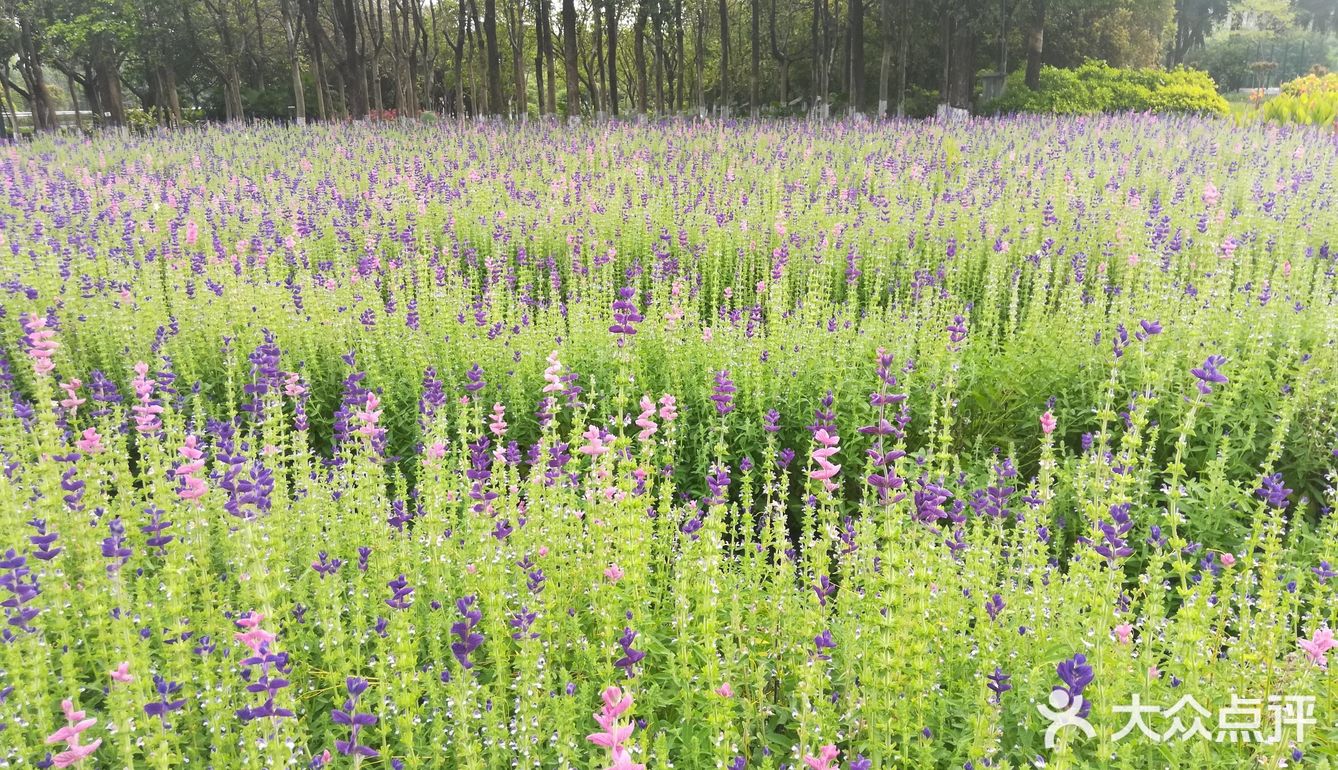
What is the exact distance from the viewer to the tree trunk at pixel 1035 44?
26.5 metres

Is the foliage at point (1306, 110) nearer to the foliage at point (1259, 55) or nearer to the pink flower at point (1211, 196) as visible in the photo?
the pink flower at point (1211, 196)

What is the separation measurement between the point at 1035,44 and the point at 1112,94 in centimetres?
288

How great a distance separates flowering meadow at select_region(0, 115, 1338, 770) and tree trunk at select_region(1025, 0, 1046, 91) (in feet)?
51.9

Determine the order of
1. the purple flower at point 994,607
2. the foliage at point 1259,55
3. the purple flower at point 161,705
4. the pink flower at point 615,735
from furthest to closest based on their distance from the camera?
the foliage at point 1259,55
the purple flower at point 994,607
the purple flower at point 161,705
the pink flower at point 615,735

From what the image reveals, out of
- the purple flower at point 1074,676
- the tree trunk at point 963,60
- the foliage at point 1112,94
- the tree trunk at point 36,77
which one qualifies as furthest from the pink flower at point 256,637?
the tree trunk at point 36,77

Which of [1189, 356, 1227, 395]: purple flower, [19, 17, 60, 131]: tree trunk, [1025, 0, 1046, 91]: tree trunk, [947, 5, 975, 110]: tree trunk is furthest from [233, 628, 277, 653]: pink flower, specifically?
[19, 17, 60, 131]: tree trunk

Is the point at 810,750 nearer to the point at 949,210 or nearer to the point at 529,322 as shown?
the point at 529,322

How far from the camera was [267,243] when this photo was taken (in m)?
9.71

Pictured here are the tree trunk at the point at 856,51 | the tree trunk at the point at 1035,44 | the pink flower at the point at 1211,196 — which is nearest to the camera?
the pink flower at the point at 1211,196

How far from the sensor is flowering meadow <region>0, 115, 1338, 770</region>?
266 cm

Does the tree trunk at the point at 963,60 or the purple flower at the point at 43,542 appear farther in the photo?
the tree trunk at the point at 963,60

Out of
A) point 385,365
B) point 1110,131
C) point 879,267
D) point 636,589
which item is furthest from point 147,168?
point 1110,131

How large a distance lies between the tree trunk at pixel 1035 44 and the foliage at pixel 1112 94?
1.00ft

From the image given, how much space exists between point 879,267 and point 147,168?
13726mm
